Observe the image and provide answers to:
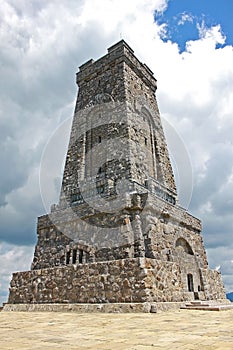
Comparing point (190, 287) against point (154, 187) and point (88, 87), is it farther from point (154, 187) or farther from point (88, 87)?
point (88, 87)

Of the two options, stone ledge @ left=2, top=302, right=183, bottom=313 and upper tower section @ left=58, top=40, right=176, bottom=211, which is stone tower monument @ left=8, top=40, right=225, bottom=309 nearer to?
upper tower section @ left=58, top=40, right=176, bottom=211

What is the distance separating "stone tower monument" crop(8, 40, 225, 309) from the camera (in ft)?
31.5

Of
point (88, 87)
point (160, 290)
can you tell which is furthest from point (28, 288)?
point (88, 87)

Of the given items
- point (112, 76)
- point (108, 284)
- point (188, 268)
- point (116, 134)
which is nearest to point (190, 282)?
point (188, 268)

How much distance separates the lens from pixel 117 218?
37.2 ft

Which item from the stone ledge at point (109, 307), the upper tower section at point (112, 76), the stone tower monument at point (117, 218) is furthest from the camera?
the upper tower section at point (112, 76)

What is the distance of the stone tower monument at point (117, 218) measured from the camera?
9.59 m

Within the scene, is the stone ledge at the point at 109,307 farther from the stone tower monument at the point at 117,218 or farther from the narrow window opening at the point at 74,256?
the narrow window opening at the point at 74,256

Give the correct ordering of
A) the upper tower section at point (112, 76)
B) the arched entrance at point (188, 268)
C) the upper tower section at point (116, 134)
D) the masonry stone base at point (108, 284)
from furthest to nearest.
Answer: the upper tower section at point (112, 76), the upper tower section at point (116, 134), the arched entrance at point (188, 268), the masonry stone base at point (108, 284)

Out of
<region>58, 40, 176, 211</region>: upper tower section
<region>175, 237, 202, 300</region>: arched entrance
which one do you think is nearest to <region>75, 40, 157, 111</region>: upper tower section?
<region>58, 40, 176, 211</region>: upper tower section

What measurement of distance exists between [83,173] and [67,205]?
6.82ft

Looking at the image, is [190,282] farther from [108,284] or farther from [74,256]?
[74,256]

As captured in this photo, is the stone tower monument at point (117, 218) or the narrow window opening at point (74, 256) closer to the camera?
the stone tower monument at point (117, 218)

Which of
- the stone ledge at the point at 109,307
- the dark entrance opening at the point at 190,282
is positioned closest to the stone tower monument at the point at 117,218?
the dark entrance opening at the point at 190,282
